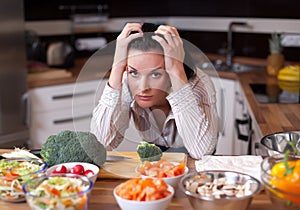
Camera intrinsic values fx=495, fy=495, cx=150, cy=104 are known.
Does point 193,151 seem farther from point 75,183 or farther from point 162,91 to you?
point 75,183

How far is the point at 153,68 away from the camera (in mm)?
1512

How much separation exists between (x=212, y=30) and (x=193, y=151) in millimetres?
→ 2898

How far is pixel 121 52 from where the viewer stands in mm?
1543

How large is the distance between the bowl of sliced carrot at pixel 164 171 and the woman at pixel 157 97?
14 centimetres

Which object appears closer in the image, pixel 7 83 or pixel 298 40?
pixel 7 83

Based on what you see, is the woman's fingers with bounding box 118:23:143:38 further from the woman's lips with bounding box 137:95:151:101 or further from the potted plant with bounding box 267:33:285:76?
the potted plant with bounding box 267:33:285:76

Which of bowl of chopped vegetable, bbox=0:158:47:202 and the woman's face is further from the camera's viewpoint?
the woman's face

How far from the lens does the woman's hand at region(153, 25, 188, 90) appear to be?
5.02 ft

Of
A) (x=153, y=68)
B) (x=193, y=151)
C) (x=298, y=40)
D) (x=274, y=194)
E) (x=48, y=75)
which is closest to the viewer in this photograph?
(x=274, y=194)

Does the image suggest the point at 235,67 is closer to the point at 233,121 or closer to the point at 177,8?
the point at 233,121

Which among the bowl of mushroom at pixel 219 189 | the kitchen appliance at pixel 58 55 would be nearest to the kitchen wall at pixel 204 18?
the kitchen appliance at pixel 58 55

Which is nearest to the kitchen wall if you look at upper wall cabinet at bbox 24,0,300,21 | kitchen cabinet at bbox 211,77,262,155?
upper wall cabinet at bbox 24,0,300,21

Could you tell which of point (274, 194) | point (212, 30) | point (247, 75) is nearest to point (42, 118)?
point (247, 75)

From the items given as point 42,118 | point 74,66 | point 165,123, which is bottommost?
point 42,118
